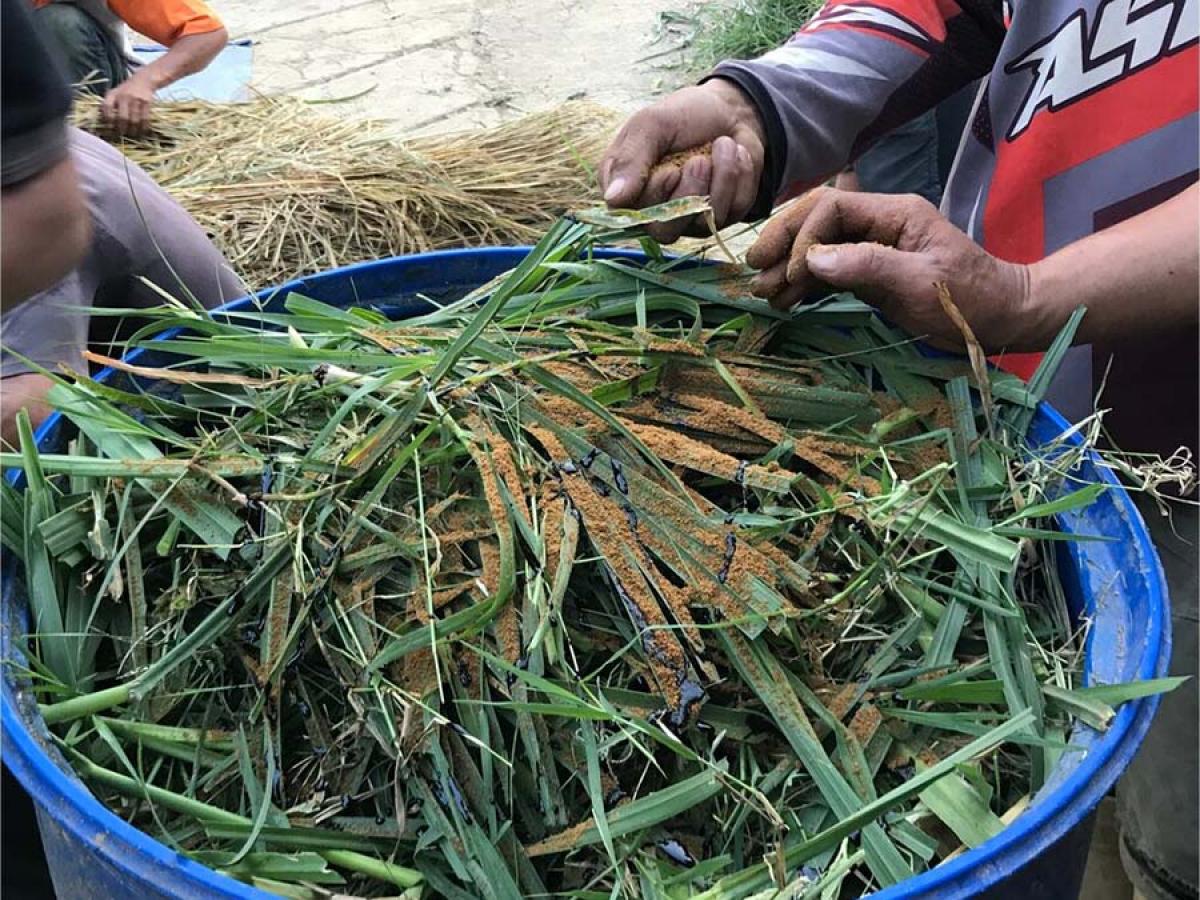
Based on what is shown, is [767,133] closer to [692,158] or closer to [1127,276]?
[692,158]

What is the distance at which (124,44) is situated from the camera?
3369 millimetres

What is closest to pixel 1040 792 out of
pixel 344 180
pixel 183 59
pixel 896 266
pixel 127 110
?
pixel 896 266

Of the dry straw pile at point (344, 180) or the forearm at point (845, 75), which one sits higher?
the forearm at point (845, 75)

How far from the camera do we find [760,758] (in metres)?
0.89

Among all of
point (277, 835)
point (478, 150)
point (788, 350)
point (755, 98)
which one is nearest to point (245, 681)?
point (277, 835)

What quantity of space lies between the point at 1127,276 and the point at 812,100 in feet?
1.48

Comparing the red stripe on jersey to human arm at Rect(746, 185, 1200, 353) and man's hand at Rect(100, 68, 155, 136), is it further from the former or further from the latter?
man's hand at Rect(100, 68, 155, 136)

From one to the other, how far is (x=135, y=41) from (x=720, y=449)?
3.92m

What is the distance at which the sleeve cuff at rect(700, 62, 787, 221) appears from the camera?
1.32m

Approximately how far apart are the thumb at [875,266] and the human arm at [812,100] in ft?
0.83

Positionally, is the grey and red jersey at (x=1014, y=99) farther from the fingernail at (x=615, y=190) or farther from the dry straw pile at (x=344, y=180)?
the dry straw pile at (x=344, y=180)

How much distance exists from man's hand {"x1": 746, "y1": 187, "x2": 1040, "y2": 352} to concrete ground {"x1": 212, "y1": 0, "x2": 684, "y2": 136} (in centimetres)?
292

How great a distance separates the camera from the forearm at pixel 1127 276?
108cm

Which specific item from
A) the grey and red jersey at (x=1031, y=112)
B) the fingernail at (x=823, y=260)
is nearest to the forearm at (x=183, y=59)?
the grey and red jersey at (x=1031, y=112)
